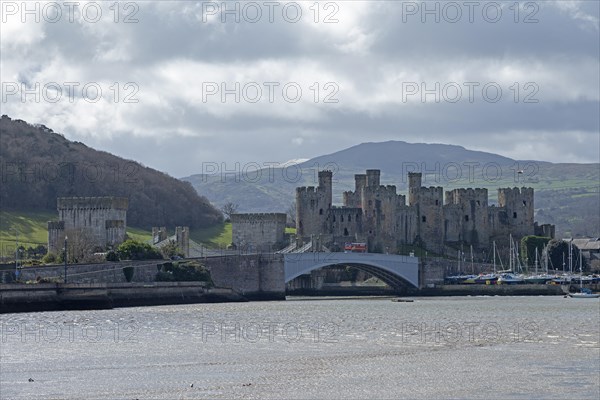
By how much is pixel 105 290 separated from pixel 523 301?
2487cm

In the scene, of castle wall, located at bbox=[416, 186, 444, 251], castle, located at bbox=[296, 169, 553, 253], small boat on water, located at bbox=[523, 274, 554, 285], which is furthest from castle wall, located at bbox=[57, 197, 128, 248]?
small boat on water, located at bbox=[523, 274, 554, 285]

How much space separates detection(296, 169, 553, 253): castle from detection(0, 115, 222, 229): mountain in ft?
71.6

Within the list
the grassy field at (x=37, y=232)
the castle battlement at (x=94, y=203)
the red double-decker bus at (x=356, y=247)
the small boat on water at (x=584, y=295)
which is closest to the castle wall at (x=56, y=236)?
the castle battlement at (x=94, y=203)

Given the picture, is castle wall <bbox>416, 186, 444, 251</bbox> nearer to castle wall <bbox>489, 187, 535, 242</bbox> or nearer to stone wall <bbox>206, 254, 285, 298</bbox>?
castle wall <bbox>489, 187, 535, 242</bbox>

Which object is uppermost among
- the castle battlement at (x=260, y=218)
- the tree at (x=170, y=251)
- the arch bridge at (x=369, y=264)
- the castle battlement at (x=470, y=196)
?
the castle battlement at (x=470, y=196)

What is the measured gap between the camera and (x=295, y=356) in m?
38.5

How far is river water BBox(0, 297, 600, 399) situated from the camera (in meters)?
32.1

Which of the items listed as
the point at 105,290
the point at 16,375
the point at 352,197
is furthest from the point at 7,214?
the point at 16,375

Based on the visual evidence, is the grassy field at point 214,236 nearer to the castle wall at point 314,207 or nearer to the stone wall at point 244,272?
the castle wall at point 314,207

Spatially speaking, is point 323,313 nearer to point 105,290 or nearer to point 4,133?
point 105,290

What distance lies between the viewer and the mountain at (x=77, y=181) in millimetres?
117438

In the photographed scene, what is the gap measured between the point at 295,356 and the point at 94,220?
5287 cm

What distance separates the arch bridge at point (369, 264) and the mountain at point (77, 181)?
121 feet

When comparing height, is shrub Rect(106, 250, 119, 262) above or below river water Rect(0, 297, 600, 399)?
above
